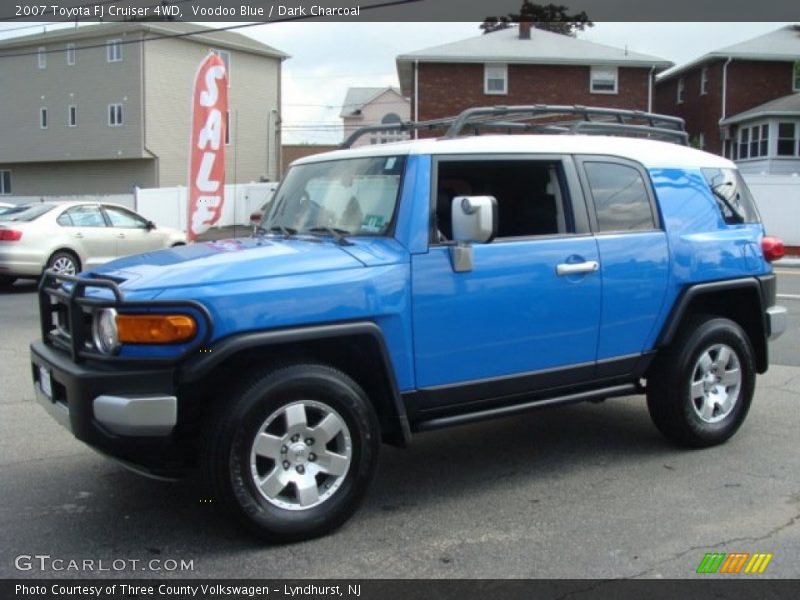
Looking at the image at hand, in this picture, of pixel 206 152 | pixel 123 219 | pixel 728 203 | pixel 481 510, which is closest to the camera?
pixel 481 510

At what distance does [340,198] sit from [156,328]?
1508 millimetres

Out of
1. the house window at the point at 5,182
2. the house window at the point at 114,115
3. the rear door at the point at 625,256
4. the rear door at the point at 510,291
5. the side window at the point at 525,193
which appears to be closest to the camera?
the rear door at the point at 510,291

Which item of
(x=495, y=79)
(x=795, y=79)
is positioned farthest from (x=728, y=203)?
(x=795, y=79)

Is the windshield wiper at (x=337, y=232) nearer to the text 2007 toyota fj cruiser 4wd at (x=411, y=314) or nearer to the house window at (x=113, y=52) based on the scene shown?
the text 2007 toyota fj cruiser 4wd at (x=411, y=314)

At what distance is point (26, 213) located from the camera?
1427 centimetres

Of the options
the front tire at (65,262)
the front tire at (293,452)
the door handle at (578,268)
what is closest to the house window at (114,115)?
the front tire at (65,262)

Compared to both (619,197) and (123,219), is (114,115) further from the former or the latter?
(619,197)

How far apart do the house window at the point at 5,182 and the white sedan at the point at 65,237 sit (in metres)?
36.2

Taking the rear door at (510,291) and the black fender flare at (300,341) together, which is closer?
the black fender flare at (300,341)

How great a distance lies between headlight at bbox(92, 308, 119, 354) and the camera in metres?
3.77

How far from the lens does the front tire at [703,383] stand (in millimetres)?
5305

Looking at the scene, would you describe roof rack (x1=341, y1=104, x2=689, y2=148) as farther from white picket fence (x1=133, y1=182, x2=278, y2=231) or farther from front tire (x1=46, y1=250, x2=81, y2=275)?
white picket fence (x1=133, y1=182, x2=278, y2=231)

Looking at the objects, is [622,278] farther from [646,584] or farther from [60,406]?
[60,406]

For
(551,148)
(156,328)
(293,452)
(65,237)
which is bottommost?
(293,452)
